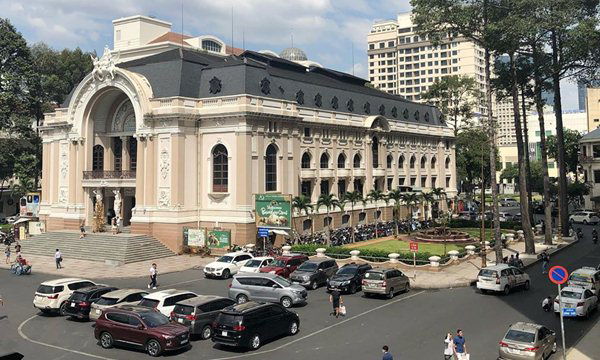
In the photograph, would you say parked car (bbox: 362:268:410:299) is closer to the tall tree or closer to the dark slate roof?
the dark slate roof

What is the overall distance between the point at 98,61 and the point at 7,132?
31873 millimetres

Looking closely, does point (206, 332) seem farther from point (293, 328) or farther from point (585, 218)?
point (585, 218)

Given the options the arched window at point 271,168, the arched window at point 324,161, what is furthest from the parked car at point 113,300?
the arched window at point 324,161

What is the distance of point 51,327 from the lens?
24.7 meters

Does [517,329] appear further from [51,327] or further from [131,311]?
[51,327]

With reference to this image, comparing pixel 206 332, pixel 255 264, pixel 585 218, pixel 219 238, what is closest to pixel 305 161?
pixel 219 238

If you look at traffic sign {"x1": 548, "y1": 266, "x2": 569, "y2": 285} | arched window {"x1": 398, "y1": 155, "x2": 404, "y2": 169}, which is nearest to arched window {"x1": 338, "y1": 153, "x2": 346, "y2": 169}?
arched window {"x1": 398, "y1": 155, "x2": 404, "y2": 169}

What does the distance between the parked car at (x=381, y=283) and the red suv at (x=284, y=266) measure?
22.3 feet

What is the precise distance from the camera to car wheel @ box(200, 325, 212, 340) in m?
22.5

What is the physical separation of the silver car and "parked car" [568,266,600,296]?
565 inches

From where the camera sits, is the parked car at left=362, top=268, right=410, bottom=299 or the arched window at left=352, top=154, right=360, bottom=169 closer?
the parked car at left=362, top=268, right=410, bottom=299

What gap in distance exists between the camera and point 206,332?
74.4 feet

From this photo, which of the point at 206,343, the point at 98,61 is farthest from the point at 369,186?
the point at 206,343

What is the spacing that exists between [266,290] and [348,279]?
5675 mm
